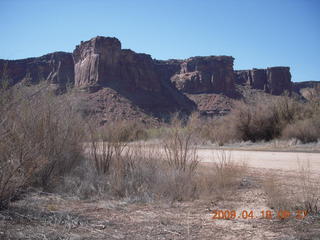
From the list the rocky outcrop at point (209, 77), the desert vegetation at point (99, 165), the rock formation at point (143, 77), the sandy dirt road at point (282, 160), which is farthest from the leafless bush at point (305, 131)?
the rocky outcrop at point (209, 77)

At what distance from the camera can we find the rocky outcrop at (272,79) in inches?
4680

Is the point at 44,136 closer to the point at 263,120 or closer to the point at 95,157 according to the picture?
the point at 95,157

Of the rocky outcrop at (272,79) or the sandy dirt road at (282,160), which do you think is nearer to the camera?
the sandy dirt road at (282,160)

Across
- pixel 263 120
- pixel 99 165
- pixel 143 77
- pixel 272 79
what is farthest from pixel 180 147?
pixel 272 79

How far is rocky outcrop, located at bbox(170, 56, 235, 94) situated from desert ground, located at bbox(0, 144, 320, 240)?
10013cm

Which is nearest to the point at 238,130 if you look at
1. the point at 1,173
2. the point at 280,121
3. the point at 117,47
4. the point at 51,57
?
the point at 280,121

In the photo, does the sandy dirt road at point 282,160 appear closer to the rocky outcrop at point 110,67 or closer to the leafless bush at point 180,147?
the leafless bush at point 180,147

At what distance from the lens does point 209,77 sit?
10850 cm

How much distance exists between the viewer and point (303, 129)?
26062 millimetres

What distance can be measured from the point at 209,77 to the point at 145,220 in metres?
105

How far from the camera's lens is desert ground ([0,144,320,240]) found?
4925mm

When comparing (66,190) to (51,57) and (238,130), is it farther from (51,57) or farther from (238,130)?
(51,57)

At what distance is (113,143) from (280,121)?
2448 cm

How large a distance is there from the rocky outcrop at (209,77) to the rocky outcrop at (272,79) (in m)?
14.2
